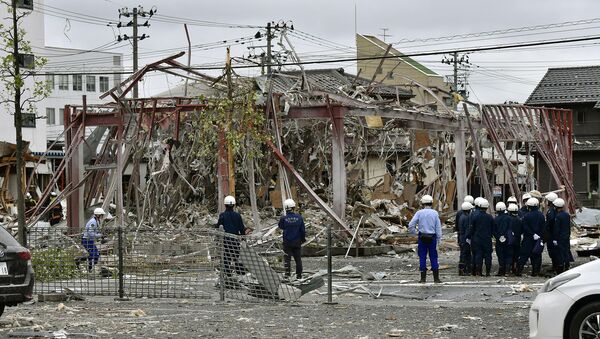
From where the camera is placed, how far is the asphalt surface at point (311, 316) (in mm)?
13430

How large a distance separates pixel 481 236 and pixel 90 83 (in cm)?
7370

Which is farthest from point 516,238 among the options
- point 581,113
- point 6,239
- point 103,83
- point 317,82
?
point 103,83

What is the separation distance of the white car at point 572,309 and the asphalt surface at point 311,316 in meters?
2.48

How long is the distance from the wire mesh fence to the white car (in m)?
7.44

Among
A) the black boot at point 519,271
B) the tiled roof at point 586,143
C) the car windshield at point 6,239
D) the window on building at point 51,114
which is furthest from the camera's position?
the window on building at point 51,114

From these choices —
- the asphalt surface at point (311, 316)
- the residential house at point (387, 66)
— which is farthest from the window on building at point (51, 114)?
the asphalt surface at point (311, 316)

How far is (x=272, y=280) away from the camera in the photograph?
57.9 ft

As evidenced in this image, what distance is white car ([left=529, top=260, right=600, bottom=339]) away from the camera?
1034 cm

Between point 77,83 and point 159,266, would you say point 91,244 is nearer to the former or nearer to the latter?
point 159,266

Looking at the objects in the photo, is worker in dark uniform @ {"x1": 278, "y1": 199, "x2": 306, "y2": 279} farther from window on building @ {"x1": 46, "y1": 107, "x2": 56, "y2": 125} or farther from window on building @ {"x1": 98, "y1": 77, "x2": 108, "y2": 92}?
window on building @ {"x1": 98, "y1": 77, "x2": 108, "y2": 92}

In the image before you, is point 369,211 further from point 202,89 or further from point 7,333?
point 7,333

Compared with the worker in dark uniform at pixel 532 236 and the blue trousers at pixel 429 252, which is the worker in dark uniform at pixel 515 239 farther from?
the blue trousers at pixel 429 252

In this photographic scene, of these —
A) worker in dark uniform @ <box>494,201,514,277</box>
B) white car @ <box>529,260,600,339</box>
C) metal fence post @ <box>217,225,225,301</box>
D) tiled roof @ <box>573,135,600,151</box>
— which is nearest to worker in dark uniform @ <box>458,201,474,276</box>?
worker in dark uniform @ <box>494,201,514,277</box>

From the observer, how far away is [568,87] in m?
60.1
